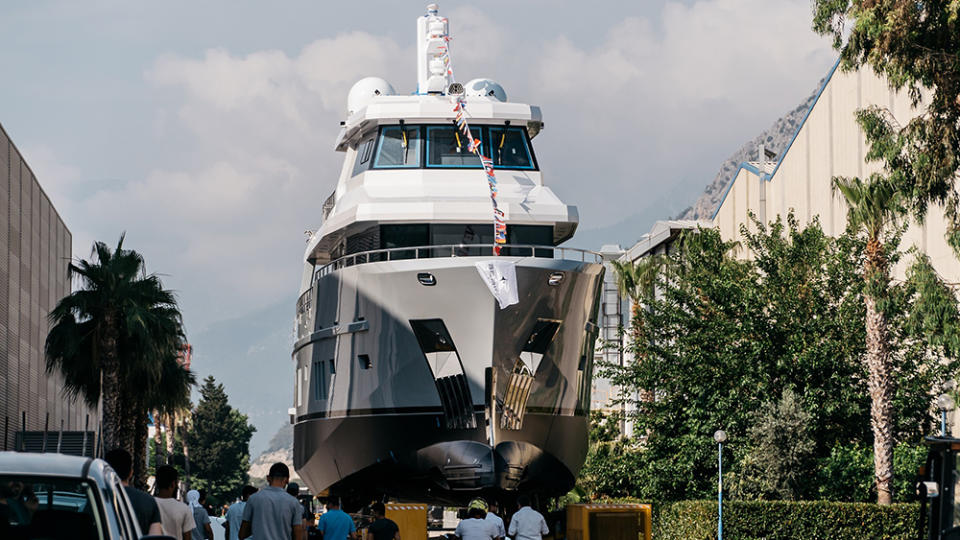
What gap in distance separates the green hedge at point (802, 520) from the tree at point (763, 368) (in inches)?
111

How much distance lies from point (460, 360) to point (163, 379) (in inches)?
616

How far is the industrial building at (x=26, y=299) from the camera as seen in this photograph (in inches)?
1939

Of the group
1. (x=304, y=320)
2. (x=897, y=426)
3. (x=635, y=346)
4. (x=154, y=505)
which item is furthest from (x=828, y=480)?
(x=154, y=505)

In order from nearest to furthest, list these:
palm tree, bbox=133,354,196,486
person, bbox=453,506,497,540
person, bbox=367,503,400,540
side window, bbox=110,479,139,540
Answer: side window, bbox=110,479,139,540 → person, bbox=367,503,400,540 → person, bbox=453,506,497,540 → palm tree, bbox=133,354,196,486

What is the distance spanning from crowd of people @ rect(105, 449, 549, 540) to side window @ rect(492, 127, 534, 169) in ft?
46.7

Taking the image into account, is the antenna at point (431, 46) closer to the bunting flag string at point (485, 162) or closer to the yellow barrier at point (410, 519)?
the bunting flag string at point (485, 162)

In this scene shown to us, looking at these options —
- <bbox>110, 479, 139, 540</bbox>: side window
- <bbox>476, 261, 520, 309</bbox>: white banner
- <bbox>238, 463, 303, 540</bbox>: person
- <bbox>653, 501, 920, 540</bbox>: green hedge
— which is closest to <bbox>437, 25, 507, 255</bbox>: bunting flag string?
<bbox>476, 261, 520, 309</bbox>: white banner

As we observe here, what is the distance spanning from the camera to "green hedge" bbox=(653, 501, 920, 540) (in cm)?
2711

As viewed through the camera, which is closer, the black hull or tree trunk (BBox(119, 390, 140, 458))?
the black hull

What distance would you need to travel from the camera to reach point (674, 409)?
111ft

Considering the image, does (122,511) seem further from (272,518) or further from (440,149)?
(440,149)

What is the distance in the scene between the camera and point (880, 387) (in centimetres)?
2889

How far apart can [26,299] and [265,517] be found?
4741 centimetres

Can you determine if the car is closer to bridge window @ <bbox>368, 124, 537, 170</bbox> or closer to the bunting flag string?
the bunting flag string
